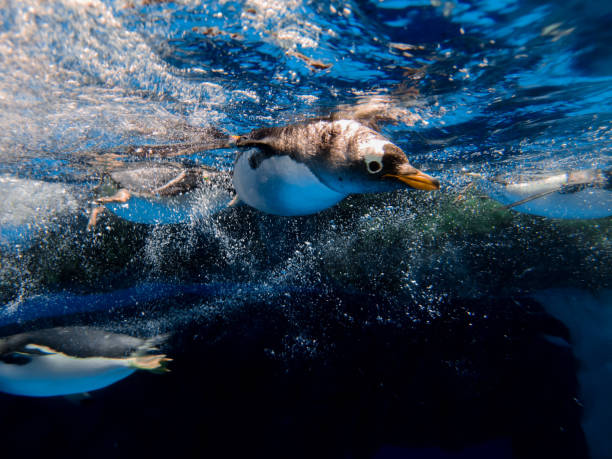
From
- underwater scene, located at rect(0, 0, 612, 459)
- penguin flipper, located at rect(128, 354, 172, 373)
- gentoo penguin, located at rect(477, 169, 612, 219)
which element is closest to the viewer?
underwater scene, located at rect(0, 0, 612, 459)

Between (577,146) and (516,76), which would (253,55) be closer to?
(516,76)

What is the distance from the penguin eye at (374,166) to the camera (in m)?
1.72

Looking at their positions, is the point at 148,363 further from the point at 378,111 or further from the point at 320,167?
the point at 378,111

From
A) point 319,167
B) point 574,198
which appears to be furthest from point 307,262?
point 574,198

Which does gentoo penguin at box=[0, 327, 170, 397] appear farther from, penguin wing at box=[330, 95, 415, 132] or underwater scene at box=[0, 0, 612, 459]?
penguin wing at box=[330, 95, 415, 132]

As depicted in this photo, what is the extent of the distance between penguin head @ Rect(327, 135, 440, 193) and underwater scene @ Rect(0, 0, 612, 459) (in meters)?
1.59

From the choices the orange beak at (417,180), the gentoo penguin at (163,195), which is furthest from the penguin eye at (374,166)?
the gentoo penguin at (163,195)

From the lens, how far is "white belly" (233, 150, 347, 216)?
2.33 meters

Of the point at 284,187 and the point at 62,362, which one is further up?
the point at 284,187

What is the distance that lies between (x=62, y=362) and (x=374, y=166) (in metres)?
5.88

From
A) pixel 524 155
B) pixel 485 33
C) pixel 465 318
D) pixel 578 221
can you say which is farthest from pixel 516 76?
pixel 578 221

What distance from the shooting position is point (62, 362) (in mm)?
4473

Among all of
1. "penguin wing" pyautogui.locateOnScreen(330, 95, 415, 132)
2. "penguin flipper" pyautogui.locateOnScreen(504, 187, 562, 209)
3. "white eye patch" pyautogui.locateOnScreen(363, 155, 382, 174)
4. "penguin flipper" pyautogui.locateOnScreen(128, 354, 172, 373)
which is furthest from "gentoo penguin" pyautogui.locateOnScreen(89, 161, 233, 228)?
"penguin flipper" pyautogui.locateOnScreen(504, 187, 562, 209)

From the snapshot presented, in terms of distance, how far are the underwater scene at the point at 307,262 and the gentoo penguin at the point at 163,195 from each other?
0.19 ft
